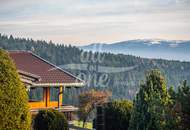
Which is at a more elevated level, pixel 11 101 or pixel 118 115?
pixel 11 101

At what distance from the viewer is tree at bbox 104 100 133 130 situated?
17734mm

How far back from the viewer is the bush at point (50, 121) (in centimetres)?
1792

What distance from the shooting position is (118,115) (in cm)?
1786

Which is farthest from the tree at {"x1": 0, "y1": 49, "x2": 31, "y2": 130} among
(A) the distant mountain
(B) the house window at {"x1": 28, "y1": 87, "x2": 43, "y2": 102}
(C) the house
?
(A) the distant mountain

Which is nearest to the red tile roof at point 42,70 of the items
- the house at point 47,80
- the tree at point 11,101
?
the house at point 47,80

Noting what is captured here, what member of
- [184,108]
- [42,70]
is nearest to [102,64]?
[42,70]

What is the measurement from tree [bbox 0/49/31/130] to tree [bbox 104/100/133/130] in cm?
864

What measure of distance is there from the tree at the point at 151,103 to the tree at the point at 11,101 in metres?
3.37

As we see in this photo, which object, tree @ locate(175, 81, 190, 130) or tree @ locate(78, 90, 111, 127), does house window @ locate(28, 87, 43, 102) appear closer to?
tree @ locate(78, 90, 111, 127)

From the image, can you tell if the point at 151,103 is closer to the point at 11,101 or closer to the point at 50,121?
the point at 11,101

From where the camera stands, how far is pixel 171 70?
8669cm

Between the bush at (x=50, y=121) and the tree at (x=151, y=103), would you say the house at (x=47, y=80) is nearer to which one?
the bush at (x=50, y=121)

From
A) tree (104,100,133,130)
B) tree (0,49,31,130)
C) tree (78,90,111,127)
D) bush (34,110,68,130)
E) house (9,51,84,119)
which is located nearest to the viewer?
tree (0,49,31,130)

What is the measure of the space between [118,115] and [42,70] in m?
8.96
